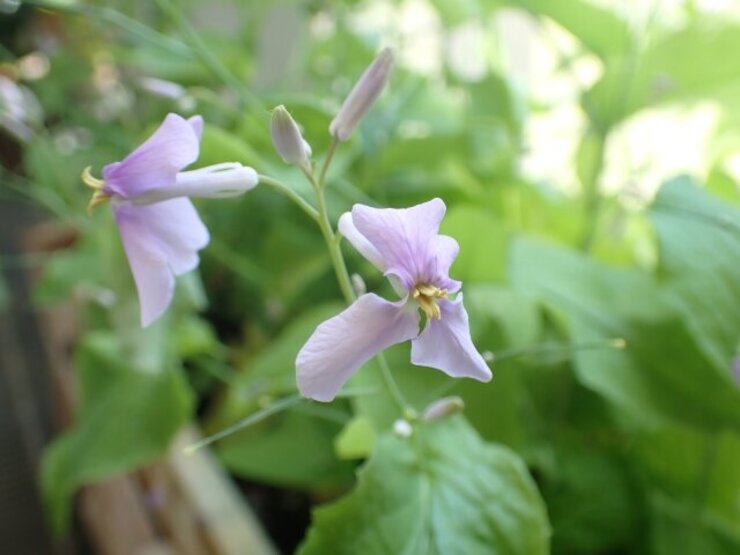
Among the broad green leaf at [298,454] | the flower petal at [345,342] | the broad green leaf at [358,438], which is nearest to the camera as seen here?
the flower petal at [345,342]

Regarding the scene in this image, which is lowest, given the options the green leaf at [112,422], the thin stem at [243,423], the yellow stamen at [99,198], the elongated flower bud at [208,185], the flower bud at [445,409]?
the green leaf at [112,422]

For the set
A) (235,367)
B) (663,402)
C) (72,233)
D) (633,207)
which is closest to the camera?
(663,402)

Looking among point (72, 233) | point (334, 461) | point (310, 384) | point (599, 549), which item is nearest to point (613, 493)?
point (599, 549)

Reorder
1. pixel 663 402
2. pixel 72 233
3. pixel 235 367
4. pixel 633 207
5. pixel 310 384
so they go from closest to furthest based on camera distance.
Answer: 1. pixel 310 384
2. pixel 663 402
3. pixel 633 207
4. pixel 235 367
5. pixel 72 233

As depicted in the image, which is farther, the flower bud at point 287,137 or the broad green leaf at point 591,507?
the broad green leaf at point 591,507

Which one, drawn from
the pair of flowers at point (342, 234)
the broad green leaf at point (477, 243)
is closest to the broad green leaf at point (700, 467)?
the broad green leaf at point (477, 243)

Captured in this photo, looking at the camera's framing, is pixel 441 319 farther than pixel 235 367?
No

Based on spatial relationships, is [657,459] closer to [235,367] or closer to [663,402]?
[663,402]

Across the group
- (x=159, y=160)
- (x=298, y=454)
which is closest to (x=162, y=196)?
(x=159, y=160)

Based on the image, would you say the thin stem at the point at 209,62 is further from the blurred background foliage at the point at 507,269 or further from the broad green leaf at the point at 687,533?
the broad green leaf at the point at 687,533
